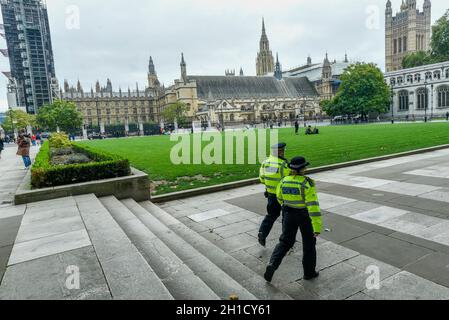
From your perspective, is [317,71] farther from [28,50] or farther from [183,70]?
[28,50]

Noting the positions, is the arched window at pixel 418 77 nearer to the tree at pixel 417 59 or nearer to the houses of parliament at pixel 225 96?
the tree at pixel 417 59

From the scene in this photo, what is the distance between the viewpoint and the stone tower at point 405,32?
99.1m

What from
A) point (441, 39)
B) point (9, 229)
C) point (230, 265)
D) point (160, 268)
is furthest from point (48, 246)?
point (441, 39)

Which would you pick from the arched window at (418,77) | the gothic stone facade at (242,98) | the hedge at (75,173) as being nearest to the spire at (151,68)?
the gothic stone facade at (242,98)

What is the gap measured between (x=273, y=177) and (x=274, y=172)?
86mm

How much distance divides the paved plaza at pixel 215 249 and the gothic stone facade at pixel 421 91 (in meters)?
65.2

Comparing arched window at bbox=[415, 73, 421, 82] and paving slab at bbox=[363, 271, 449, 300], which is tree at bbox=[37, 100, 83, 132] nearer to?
paving slab at bbox=[363, 271, 449, 300]

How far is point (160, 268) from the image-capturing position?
14.2ft

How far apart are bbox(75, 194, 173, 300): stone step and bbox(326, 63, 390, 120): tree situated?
61.9m

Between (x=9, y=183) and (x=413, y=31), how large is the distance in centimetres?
11800

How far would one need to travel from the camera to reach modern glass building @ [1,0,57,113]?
98.2m

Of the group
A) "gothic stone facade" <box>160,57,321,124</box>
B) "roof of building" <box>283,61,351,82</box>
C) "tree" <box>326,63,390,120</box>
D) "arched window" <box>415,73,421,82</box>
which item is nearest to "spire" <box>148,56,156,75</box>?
"gothic stone facade" <box>160,57,321,124</box>

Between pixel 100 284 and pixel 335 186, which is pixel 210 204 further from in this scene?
pixel 100 284
